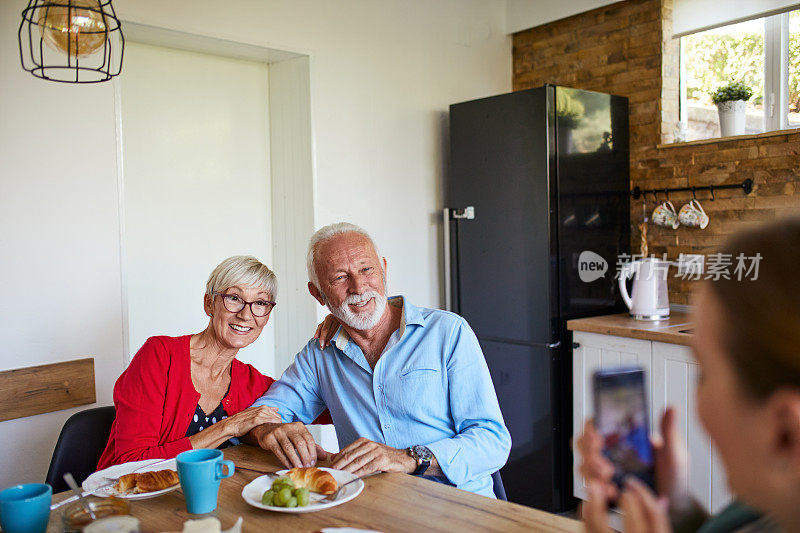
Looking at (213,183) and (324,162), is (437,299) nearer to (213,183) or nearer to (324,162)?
(324,162)

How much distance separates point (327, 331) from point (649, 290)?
1698 millimetres

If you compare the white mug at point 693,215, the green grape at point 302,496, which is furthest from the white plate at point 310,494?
the white mug at point 693,215

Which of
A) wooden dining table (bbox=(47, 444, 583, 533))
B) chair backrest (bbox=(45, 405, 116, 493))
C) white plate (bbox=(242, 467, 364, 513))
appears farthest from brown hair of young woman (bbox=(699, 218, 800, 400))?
chair backrest (bbox=(45, 405, 116, 493))

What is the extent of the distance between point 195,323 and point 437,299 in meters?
1.27

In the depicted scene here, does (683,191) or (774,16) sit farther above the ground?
(774,16)

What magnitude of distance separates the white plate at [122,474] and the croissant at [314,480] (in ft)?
0.77

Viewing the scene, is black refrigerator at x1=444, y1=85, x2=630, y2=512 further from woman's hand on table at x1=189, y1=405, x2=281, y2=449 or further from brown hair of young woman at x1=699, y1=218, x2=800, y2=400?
brown hair of young woman at x1=699, y1=218, x2=800, y2=400

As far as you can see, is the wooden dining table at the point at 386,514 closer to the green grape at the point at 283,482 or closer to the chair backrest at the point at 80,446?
the green grape at the point at 283,482

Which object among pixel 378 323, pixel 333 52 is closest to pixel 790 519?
pixel 378 323

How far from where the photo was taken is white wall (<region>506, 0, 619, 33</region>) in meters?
3.61

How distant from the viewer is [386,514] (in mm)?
1239

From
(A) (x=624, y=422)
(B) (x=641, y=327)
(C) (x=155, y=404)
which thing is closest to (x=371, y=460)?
(C) (x=155, y=404)

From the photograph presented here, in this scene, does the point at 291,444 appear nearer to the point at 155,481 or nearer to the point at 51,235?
the point at 155,481

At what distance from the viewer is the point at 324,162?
3.26 m
